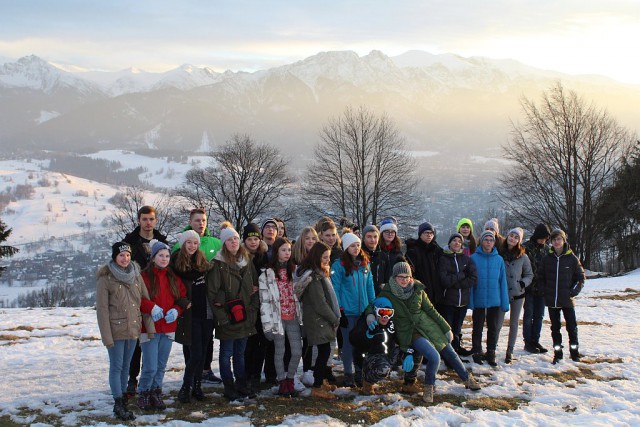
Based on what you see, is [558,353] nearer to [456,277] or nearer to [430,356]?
[456,277]

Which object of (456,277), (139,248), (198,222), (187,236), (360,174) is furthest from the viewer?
(360,174)

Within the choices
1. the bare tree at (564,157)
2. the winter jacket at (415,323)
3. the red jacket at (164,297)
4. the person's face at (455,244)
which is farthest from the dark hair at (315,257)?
the bare tree at (564,157)

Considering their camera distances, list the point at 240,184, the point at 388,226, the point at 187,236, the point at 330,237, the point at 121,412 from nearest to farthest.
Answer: the point at 121,412, the point at 187,236, the point at 330,237, the point at 388,226, the point at 240,184

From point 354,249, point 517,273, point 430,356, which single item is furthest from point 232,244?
point 517,273

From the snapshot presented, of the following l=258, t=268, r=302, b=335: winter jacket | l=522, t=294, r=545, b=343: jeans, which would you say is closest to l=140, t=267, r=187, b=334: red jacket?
l=258, t=268, r=302, b=335: winter jacket

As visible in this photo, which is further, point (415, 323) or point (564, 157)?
point (564, 157)

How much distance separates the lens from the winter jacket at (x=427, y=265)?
23.4 ft

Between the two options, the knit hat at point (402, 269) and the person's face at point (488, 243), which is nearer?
the knit hat at point (402, 269)

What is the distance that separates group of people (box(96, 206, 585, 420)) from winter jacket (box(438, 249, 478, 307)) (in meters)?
0.02

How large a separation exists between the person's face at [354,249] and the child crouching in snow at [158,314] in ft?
6.77

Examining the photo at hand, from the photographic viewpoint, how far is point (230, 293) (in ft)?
19.3

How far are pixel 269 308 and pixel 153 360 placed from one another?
4.66 feet

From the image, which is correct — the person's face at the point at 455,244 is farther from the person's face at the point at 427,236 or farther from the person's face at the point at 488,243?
the person's face at the point at 488,243

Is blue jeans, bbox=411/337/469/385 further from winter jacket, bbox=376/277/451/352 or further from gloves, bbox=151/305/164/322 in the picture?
gloves, bbox=151/305/164/322
